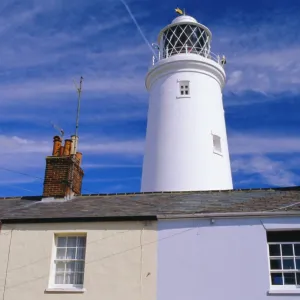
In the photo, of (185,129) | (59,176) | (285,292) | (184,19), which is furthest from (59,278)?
(184,19)

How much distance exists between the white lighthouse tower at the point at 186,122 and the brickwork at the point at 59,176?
17.4ft

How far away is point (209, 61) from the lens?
21.6 m

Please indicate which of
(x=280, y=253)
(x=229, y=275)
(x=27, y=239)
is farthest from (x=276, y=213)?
(x=27, y=239)

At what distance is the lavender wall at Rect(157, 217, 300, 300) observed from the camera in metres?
11.6

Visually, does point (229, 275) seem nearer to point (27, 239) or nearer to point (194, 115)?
point (27, 239)

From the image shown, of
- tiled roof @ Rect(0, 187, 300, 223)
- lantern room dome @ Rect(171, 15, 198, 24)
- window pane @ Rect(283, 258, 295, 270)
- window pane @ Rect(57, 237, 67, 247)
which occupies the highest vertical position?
lantern room dome @ Rect(171, 15, 198, 24)

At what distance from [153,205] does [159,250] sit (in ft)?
5.43

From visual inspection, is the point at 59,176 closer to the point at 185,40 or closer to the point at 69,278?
the point at 69,278

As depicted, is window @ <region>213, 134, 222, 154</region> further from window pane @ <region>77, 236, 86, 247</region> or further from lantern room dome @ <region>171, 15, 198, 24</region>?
window pane @ <region>77, 236, 86, 247</region>

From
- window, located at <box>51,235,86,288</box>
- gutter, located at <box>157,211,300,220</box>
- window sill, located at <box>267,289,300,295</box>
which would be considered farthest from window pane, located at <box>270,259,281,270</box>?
window, located at <box>51,235,86,288</box>

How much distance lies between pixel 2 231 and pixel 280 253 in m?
7.75

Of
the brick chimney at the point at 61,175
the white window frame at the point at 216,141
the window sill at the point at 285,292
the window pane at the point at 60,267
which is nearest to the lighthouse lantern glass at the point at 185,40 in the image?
the white window frame at the point at 216,141

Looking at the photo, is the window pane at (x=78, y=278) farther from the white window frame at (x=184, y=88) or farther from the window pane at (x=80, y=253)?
the white window frame at (x=184, y=88)

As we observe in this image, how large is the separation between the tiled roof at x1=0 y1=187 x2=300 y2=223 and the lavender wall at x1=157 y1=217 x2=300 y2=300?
0.43 metres
